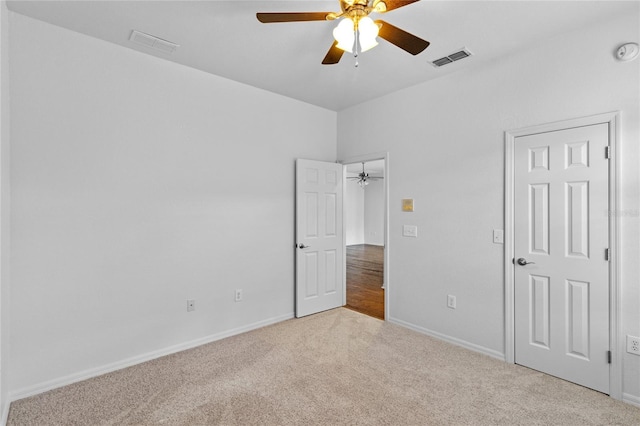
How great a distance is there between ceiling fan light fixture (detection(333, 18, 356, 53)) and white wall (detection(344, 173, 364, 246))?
30.0 feet

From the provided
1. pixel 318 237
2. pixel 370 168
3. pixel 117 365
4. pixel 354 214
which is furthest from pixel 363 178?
pixel 117 365

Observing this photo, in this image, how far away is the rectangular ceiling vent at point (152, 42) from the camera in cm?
258

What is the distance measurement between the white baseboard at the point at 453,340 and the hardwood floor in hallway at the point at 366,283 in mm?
362

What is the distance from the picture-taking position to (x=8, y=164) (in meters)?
2.24

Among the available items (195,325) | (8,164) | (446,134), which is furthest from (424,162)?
(8,164)

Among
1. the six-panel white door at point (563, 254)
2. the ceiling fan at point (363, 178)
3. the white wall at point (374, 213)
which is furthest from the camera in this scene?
the white wall at point (374, 213)

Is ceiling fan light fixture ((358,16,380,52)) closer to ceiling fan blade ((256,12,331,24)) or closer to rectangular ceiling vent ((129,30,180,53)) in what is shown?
ceiling fan blade ((256,12,331,24))

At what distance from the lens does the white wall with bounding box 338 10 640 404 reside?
228 centimetres

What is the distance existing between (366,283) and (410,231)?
2.33 m

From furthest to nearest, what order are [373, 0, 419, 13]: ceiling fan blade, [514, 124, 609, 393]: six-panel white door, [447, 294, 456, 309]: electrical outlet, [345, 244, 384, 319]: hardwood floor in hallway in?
[345, 244, 384, 319]: hardwood floor in hallway, [447, 294, 456, 309]: electrical outlet, [514, 124, 609, 393]: six-panel white door, [373, 0, 419, 13]: ceiling fan blade

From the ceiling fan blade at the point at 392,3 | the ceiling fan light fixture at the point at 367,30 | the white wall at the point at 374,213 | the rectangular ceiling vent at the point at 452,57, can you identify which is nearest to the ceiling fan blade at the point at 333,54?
the ceiling fan light fixture at the point at 367,30

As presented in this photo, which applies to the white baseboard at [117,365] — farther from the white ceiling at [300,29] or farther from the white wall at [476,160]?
the white ceiling at [300,29]

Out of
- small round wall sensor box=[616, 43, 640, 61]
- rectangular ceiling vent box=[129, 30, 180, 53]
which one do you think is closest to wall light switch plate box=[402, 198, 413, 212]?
small round wall sensor box=[616, 43, 640, 61]

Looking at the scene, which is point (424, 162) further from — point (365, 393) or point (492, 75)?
point (365, 393)
